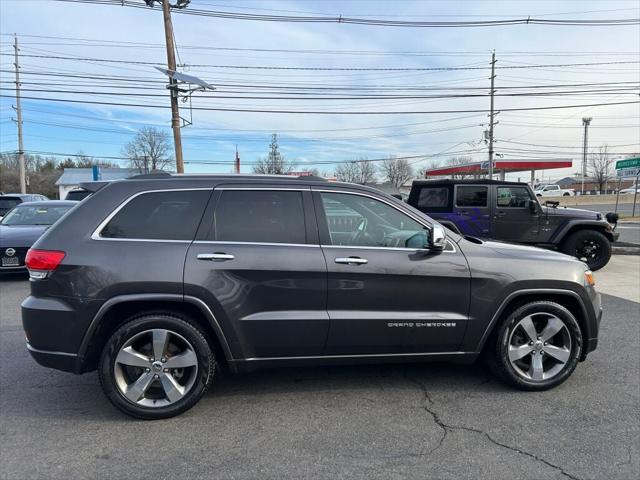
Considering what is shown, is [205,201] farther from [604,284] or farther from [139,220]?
[604,284]

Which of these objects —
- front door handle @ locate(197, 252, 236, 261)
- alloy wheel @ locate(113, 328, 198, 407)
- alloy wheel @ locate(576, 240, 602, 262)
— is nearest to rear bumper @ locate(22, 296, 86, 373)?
alloy wheel @ locate(113, 328, 198, 407)

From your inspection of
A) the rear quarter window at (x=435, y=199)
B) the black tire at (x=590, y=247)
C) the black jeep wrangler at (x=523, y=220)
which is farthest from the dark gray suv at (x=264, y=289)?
the black tire at (x=590, y=247)

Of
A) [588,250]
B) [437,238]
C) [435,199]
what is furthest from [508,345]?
[588,250]

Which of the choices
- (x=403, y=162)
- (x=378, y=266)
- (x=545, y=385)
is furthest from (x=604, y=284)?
(x=403, y=162)

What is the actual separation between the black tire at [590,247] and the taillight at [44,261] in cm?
938

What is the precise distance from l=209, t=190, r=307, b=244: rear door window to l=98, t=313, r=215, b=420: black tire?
27.4 inches

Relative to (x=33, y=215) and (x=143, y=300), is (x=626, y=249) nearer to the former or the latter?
(x=143, y=300)

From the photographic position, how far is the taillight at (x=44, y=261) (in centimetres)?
313

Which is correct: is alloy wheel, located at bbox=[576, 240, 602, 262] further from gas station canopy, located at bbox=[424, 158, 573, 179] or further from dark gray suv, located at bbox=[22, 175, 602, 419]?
gas station canopy, located at bbox=[424, 158, 573, 179]

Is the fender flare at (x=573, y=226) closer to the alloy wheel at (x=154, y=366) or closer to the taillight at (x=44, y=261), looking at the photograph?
the alloy wheel at (x=154, y=366)

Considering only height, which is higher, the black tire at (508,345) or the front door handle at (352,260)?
the front door handle at (352,260)

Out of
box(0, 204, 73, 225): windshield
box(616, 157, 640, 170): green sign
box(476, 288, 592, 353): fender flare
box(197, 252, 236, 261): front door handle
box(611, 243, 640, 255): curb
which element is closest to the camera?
box(197, 252, 236, 261): front door handle

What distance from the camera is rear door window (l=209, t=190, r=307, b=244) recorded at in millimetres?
3340

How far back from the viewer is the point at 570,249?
30.5ft
